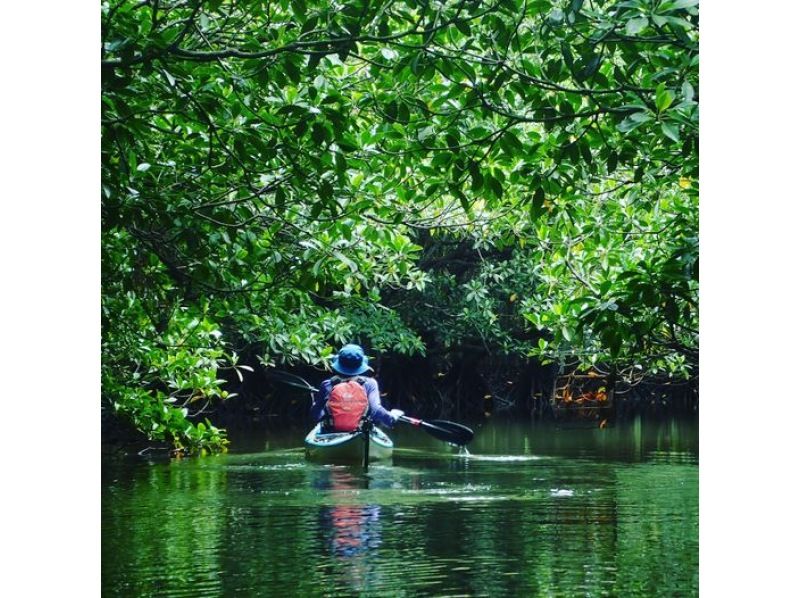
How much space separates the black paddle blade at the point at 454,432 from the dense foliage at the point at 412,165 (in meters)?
1.51

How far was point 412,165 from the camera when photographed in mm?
4824

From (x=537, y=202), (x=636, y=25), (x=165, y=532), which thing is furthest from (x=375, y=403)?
(x=636, y=25)

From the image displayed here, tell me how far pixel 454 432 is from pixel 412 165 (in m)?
3.59

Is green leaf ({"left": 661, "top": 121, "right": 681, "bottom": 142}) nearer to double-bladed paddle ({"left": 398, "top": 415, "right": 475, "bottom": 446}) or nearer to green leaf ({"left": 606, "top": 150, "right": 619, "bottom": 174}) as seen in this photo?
green leaf ({"left": 606, "top": 150, "right": 619, "bottom": 174})

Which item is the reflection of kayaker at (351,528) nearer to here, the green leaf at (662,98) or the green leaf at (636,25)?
the green leaf at (662,98)

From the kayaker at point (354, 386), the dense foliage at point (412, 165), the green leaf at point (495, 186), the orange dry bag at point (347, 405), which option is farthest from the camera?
the orange dry bag at point (347, 405)

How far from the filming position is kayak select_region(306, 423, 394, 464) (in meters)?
→ 8.71

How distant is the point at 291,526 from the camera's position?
18.9ft

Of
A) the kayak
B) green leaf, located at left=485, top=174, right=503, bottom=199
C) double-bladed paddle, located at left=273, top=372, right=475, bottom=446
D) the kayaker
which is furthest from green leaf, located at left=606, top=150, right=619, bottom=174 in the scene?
the kayak

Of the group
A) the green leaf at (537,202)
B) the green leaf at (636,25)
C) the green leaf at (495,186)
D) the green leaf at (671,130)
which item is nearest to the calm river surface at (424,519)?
the green leaf at (537,202)

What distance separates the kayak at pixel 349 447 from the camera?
871 cm
